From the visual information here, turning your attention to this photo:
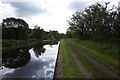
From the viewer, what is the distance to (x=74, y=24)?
38469 mm

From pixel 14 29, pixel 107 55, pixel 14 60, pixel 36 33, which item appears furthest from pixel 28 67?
pixel 36 33

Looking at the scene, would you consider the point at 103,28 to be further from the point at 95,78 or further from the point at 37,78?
the point at 37,78

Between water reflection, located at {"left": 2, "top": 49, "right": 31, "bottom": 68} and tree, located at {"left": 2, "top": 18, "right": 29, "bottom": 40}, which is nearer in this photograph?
water reflection, located at {"left": 2, "top": 49, "right": 31, "bottom": 68}

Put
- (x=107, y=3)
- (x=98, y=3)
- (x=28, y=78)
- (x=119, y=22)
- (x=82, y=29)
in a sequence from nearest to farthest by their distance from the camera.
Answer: (x=28, y=78) → (x=119, y=22) → (x=107, y=3) → (x=98, y=3) → (x=82, y=29)

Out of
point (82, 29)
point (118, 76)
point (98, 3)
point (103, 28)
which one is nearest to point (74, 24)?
point (82, 29)

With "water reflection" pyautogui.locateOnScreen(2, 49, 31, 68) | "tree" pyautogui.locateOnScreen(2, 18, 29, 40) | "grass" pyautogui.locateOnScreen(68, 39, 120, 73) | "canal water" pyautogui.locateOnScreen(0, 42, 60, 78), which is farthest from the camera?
"tree" pyautogui.locateOnScreen(2, 18, 29, 40)

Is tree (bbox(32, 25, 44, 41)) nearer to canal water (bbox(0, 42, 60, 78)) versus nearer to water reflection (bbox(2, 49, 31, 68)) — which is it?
water reflection (bbox(2, 49, 31, 68))

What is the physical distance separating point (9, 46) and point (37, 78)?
74.8 feet

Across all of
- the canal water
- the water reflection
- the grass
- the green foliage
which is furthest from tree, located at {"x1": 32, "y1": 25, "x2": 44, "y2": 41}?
the grass

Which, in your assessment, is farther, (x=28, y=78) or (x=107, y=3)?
(x=107, y=3)

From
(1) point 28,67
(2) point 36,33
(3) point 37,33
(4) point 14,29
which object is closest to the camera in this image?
(1) point 28,67

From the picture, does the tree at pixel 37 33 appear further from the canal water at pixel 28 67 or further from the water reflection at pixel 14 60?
the canal water at pixel 28 67

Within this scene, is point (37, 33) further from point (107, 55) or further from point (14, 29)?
point (107, 55)

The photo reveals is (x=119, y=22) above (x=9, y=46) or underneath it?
above
